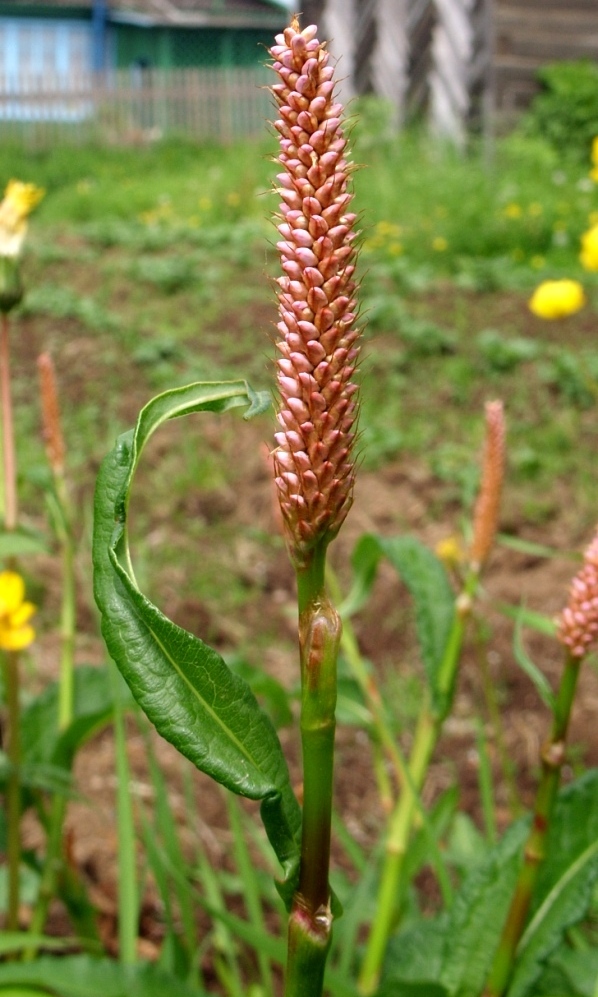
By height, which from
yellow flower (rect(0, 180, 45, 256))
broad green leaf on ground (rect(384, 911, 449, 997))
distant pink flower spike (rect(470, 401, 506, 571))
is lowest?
broad green leaf on ground (rect(384, 911, 449, 997))

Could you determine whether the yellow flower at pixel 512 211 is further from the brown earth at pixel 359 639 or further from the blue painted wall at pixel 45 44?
the blue painted wall at pixel 45 44

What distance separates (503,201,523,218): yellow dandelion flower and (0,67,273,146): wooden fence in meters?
7.17

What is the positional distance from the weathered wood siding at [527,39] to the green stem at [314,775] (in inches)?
402

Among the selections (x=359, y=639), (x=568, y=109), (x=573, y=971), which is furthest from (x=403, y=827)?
(x=568, y=109)

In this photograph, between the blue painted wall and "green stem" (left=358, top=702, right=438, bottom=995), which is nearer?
"green stem" (left=358, top=702, right=438, bottom=995)

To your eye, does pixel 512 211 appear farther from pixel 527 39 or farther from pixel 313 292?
pixel 313 292

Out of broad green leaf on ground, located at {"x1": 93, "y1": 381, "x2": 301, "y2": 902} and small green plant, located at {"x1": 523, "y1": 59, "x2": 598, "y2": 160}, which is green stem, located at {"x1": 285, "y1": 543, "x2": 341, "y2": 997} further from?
small green plant, located at {"x1": 523, "y1": 59, "x2": 598, "y2": 160}

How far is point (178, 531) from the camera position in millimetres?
3553

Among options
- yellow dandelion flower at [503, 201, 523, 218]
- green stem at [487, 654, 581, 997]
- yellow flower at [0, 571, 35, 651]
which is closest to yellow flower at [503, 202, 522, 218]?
yellow dandelion flower at [503, 201, 523, 218]

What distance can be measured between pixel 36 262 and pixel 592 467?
145 inches

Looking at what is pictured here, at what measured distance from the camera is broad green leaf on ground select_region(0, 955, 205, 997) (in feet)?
3.47

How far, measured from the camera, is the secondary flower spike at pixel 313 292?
50cm

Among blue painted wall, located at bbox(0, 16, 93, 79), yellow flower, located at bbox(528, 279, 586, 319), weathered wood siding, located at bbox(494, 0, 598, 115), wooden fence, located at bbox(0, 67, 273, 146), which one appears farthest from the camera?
blue painted wall, located at bbox(0, 16, 93, 79)

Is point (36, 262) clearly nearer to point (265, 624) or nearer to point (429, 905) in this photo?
point (265, 624)
